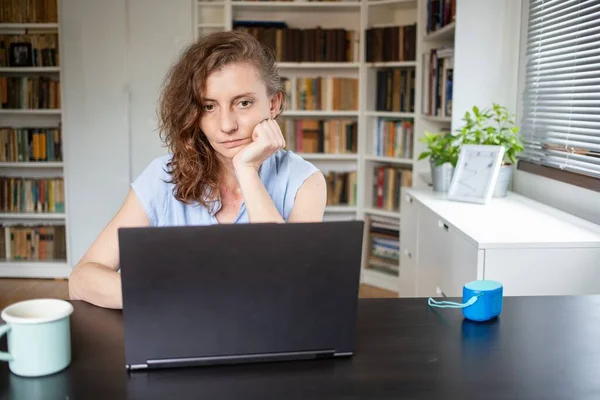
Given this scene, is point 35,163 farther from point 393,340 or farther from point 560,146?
point 393,340

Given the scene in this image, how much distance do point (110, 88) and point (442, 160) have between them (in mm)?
2491

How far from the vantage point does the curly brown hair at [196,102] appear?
1518mm

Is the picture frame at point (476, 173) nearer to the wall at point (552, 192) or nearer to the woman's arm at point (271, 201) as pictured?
the wall at point (552, 192)

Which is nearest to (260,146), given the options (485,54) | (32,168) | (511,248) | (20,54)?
(511,248)

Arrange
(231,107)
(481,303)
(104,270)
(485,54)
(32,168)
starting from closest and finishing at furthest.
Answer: (481,303) → (104,270) → (231,107) → (485,54) → (32,168)

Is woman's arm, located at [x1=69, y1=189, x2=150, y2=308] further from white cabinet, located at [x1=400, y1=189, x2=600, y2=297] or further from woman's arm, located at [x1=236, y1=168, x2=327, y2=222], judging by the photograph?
white cabinet, located at [x1=400, y1=189, x2=600, y2=297]

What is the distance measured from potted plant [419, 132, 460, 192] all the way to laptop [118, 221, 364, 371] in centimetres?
216

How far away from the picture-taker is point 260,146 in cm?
143

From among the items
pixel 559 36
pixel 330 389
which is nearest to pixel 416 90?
pixel 559 36

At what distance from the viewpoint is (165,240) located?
0.89 m

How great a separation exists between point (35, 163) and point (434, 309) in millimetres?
3960

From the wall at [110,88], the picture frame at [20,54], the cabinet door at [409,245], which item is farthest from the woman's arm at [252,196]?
the picture frame at [20,54]

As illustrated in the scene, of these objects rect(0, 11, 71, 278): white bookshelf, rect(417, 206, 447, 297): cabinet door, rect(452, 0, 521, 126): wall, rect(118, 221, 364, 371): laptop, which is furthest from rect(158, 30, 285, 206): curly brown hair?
rect(0, 11, 71, 278): white bookshelf

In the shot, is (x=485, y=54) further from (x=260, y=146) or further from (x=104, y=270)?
(x=104, y=270)
